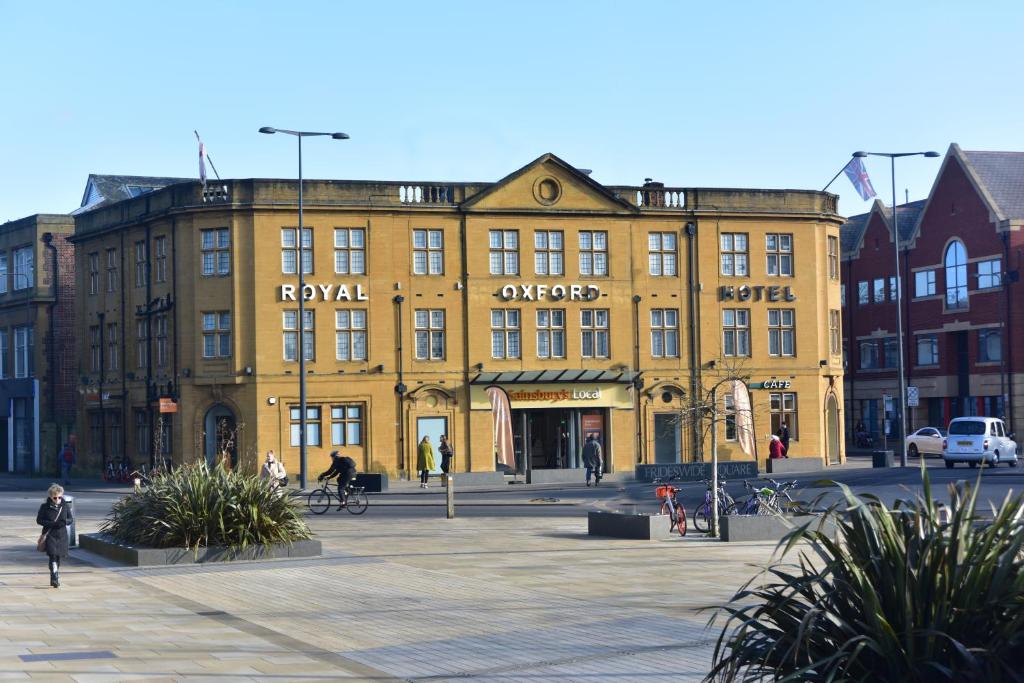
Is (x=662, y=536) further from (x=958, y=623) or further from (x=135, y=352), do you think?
(x=135, y=352)

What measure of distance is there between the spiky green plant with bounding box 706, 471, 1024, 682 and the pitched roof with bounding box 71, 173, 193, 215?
63834 mm

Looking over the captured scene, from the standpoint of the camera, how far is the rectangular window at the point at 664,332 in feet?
181

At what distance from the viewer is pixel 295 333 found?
169 feet

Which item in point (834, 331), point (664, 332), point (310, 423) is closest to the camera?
point (310, 423)

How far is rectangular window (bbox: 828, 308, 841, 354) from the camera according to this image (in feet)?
191

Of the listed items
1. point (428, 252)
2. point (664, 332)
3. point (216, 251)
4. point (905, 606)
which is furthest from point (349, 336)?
point (905, 606)

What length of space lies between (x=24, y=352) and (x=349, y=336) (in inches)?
905

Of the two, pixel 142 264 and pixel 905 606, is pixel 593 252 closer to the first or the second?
pixel 142 264

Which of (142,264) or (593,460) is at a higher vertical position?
(142,264)

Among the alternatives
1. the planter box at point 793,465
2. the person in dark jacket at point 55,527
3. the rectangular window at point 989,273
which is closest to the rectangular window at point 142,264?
the planter box at point 793,465

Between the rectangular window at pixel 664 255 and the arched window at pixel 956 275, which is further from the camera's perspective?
the arched window at pixel 956 275

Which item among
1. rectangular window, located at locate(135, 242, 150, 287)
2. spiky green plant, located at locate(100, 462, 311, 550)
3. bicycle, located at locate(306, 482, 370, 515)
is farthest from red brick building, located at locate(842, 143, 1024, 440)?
spiky green plant, located at locate(100, 462, 311, 550)

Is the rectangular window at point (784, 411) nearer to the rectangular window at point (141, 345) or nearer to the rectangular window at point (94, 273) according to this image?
the rectangular window at point (141, 345)

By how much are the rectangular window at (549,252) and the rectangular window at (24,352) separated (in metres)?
26.1
